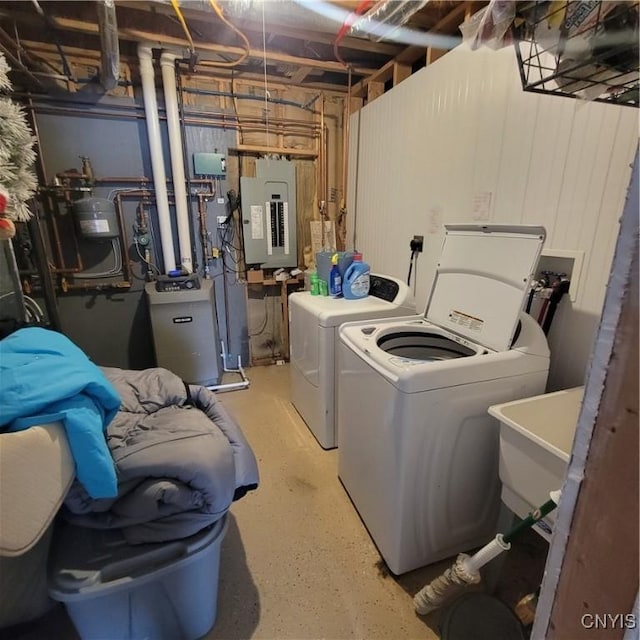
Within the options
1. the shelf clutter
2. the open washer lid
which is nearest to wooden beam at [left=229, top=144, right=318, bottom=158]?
the open washer lid

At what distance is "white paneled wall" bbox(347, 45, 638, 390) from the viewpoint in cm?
130

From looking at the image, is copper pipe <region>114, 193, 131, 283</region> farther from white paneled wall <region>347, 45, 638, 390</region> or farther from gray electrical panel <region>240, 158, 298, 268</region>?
white paneled wall <region>347, 45, 638, 390</region>

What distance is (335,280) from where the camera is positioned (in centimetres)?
238

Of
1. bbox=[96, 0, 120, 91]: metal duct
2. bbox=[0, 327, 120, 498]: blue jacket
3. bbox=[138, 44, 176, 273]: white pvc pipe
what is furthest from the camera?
bbox=[138, 44, 176, 273]: white pvc pipe

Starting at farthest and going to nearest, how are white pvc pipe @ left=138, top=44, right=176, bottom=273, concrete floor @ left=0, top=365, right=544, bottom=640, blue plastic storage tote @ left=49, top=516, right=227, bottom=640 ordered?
white pvc pipe @ left=138, top=44, right=176, bottom=273
concrete floor @ left=0, top=365, right=544, bottom=640
blue plastic storage tote @ left=49, top=516, right=227, bottom=640

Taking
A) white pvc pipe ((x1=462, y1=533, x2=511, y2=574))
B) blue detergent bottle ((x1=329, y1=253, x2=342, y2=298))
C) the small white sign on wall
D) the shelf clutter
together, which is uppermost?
the shelf clutter

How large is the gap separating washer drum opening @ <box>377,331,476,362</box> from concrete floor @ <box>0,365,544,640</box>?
0.85 m

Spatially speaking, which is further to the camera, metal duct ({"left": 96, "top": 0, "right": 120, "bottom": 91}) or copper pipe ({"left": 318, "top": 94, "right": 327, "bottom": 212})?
copper pipe ({"left": 318, "top": 94, "right": 327, "bottom": 212})

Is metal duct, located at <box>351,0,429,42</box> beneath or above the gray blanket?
above

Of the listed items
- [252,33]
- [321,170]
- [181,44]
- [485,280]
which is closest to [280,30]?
[252,33]

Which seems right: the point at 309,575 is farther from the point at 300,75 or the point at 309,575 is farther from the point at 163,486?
the point at 300,75

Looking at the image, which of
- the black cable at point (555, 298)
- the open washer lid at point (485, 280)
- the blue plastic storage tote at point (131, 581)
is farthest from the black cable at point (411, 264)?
the blue plastic storage tote at point (131, 581)

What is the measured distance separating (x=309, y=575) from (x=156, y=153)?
2.91 meters

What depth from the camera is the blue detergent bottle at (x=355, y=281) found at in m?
2.31
